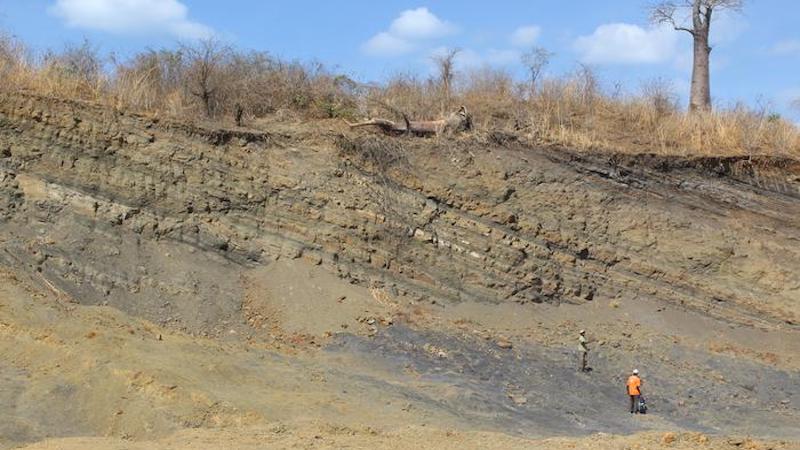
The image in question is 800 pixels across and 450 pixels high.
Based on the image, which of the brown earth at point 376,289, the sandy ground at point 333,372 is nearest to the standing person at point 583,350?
the sandy ground at point 333,372

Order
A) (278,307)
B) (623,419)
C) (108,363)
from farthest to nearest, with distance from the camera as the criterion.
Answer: (278,307)
(623,419)
(108,363)

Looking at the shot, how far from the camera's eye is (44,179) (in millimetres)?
14664

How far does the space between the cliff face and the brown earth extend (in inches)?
1.7

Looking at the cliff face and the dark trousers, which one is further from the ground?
the cliff face

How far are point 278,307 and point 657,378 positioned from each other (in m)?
6.41

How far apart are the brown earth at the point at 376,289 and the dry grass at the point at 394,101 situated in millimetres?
641

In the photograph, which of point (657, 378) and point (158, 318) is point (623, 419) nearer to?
point (657, 378)

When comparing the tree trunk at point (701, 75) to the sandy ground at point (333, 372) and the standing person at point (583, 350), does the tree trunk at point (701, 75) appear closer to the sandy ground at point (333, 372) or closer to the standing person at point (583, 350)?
the sandy ground at point (333, 372)

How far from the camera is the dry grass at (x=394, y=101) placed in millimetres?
16406

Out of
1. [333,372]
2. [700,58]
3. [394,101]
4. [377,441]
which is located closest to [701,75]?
[700,58]

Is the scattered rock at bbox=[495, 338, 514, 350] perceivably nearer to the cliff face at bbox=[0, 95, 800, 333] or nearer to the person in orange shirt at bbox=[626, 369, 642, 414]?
the cliff face at bbox=[0, 95, 800, 333]

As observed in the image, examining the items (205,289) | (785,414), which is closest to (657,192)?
(785,414)

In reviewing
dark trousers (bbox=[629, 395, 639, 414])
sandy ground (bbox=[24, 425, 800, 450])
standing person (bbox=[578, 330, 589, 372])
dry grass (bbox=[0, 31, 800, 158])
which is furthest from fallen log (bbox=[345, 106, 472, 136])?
sandy ground (bbox=[24, 425, 800, 450])

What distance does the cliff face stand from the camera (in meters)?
14.3
